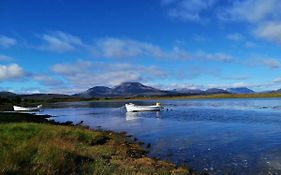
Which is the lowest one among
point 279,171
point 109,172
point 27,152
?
point 279,171

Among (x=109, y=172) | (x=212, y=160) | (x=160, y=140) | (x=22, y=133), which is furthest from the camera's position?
(x=160, y=140)

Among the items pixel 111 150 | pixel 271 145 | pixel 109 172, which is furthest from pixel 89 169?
pixel 271 145

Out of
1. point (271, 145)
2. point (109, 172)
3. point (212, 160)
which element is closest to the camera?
point (109, 172)

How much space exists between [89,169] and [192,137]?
28.2m

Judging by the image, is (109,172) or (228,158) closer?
(109,172)

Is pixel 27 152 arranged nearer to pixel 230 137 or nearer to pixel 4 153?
pixel 4 153

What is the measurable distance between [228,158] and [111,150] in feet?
28.5

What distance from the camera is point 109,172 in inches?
537

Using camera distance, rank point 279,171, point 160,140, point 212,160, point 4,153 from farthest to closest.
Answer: point 160,140 → point 212,160 → point 279,171 → point 4,153

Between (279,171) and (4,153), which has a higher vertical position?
(4,153)

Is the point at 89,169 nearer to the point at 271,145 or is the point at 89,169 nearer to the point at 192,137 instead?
the point at 271,145

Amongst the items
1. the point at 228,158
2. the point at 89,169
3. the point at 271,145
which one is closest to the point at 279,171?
the point at 228,158

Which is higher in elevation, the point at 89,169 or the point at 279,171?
the point at 89,169

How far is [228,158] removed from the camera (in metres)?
26.7
